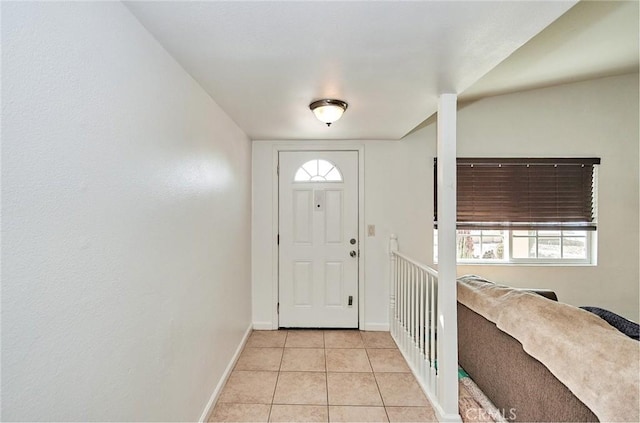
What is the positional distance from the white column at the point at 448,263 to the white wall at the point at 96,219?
4.94 feet

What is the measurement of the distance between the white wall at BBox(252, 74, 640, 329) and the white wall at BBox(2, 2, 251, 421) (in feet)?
6.38

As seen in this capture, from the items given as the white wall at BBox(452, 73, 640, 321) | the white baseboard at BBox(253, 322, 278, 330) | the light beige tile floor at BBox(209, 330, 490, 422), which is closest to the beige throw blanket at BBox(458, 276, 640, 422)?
the light beige tile floor at BBox(209, 330, 490, 422)

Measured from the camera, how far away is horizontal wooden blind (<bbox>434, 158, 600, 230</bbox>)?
11.2 ft

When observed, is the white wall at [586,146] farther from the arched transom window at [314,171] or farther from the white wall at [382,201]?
the arched transom window at [314,171]

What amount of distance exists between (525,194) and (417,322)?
6.30 ft

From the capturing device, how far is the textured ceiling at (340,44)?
1171mm

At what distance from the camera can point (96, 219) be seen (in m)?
0.99

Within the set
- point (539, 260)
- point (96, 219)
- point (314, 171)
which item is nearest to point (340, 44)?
point (96, 219)

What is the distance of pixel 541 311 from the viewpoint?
1.60m

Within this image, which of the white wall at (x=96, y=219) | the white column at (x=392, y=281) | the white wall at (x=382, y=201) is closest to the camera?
the white wall at (x=96, y=219)

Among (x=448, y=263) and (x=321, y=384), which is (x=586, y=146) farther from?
(x=321, y=384)

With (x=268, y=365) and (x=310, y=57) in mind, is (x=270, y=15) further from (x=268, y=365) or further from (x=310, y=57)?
(x=268, y=365)

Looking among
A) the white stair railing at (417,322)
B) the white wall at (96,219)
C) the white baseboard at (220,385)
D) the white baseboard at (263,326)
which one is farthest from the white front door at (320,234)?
the white wall at (96,219)

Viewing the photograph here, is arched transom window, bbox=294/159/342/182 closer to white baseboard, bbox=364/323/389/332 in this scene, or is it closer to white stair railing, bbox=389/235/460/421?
white stair railing, bbox=389/235/460/421
